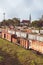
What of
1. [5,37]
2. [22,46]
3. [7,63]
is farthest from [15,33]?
[7,63]

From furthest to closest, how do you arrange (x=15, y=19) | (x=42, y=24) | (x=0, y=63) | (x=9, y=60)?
(x=15, y=19) → (x=42, y=24) → (x=9, y=60) → (x=0, y=63)

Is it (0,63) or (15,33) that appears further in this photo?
(15,33)

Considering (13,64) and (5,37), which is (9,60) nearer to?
(13,64)

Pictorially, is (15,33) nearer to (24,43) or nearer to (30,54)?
(24,43)

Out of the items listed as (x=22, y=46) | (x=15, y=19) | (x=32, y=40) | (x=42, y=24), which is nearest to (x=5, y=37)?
(x=22, y=46)

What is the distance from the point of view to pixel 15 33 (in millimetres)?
28219

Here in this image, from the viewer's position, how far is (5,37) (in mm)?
31219

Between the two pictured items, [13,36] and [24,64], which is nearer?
[24,64]

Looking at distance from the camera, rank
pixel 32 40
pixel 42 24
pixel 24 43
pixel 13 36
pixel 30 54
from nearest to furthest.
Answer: pixel 30 54 → pixel 32 40 → pixel 24 43 → pixel 13 36 → pixel 42 24

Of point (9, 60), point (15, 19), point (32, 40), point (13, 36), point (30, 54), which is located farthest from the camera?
point (15, 19)

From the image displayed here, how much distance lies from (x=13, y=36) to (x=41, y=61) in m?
12.4

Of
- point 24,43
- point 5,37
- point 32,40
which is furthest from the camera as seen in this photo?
point 5,37

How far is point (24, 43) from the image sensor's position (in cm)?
2188

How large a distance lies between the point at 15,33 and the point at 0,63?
44.1 ft
